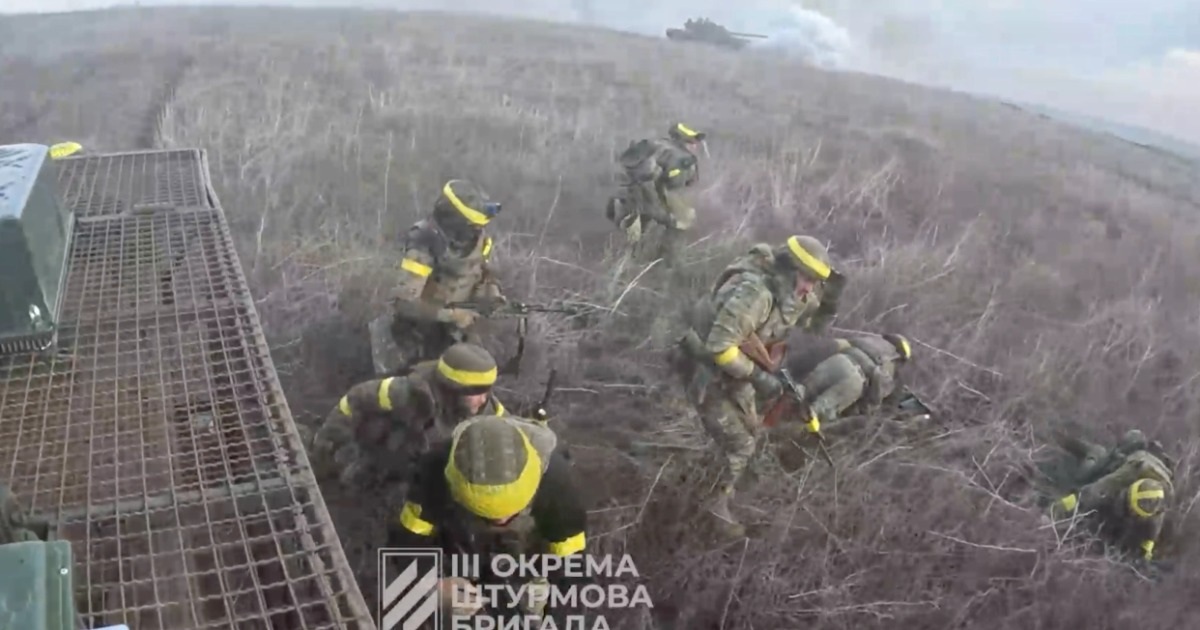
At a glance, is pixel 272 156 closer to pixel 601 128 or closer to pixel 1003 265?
pixel 601 128

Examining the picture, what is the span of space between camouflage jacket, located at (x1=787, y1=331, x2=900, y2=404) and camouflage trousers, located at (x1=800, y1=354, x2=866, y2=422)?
0.07 meters

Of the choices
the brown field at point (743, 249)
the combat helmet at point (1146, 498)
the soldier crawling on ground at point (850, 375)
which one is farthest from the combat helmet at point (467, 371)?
the combat helmet at point (1146, 498)

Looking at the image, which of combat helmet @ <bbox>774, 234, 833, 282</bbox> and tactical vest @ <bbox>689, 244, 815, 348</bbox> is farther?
tactical vest @ <bbox>689, 244, 815, 348</bbox>

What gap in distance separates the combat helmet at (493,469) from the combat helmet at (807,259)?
1.85 meters

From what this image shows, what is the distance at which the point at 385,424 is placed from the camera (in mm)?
3590

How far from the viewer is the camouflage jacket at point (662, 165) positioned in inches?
239

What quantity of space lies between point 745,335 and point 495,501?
181cm

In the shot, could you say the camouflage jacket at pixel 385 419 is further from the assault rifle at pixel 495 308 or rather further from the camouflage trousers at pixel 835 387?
the camouflage trousers at pixel 835 387

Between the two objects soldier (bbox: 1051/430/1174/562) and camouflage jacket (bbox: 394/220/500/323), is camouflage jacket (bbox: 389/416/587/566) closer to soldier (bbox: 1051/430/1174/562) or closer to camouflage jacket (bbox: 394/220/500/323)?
camouflage jacket (bbox: 394/220/500/323)

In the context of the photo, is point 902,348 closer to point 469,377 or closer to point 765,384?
point 765,384

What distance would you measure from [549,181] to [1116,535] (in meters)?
5.03

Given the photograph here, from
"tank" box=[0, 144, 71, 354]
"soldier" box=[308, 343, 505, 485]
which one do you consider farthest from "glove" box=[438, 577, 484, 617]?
"tank" box=[0, 144, 71, 354]

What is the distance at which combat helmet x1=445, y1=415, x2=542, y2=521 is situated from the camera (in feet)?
8.02

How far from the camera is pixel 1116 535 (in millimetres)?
4234
